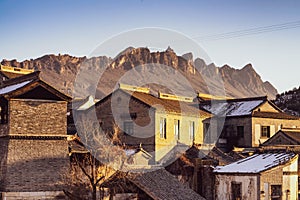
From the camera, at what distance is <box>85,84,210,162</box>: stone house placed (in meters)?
42.1

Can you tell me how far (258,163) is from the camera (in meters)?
31.5

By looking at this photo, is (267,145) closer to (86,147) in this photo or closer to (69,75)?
(86,147)

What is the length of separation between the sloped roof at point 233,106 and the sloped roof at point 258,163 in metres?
16.6

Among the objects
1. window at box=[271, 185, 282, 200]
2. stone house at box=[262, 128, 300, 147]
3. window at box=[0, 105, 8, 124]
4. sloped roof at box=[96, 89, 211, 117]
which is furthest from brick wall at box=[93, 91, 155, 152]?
window at box=[0, 105, 8, 124]

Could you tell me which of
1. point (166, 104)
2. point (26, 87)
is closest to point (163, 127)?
point (166, 104)

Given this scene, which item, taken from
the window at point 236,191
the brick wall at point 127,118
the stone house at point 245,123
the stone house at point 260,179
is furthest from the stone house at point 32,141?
the stone house at point 245,123

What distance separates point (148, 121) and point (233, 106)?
1256 cm

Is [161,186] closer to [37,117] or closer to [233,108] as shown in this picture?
[37,117]

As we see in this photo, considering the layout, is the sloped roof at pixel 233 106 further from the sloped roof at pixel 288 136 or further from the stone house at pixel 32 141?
the stone house at pixel 32 141

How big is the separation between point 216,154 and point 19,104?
17825 mm

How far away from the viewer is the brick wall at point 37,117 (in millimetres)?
26266

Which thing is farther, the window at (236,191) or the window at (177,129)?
the window at (177,129)

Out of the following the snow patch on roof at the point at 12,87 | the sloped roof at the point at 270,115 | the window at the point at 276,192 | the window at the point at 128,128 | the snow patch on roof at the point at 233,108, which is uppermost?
the snow patch on roof at the point at 12,87

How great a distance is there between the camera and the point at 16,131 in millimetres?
26312
